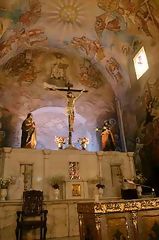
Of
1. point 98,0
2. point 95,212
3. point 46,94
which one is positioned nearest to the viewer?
point 95,212

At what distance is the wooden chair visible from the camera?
7.27 metres

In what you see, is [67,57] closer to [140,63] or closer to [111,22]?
[111,22]

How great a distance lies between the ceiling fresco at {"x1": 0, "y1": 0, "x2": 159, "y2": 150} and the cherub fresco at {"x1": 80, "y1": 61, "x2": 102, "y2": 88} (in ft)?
0.22

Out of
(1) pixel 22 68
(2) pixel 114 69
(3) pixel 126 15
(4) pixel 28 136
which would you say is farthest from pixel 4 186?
(3) pixel 126 15

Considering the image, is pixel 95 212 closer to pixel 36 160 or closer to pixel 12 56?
pixel 36 160

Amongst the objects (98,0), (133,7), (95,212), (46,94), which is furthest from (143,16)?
(95,212)

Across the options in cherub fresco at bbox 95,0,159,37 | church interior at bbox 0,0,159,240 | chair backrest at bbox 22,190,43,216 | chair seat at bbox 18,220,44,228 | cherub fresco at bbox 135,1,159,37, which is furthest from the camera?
cherub fresco at bbox 95,0,159,37

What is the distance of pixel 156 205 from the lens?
15.8ft

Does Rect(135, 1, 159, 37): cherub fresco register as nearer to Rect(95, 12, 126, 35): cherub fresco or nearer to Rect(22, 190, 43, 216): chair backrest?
Rect(95, 12, 126, 35): cherub fresco

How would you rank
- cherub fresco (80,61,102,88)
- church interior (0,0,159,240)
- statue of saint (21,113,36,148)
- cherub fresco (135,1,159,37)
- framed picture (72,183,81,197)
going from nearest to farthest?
church interior (0,0,159,240) → framed picture (72,183,81,197) → cherub fresco (135,1,159,37) → statue of saint (21,113,36,148) → cherub fresco (80,61,102,88)

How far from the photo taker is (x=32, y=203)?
780 cm

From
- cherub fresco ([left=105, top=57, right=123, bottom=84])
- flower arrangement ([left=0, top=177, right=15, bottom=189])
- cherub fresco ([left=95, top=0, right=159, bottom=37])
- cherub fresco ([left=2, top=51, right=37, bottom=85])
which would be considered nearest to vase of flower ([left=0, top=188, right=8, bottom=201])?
flower arrangement ([left=0, top=177, right=15, bottom=189])

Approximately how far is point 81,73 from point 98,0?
4.97m

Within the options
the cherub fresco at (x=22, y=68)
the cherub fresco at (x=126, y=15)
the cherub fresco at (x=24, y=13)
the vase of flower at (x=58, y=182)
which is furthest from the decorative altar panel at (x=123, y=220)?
Answer: the cherub fresco at (x=22, y=68)
